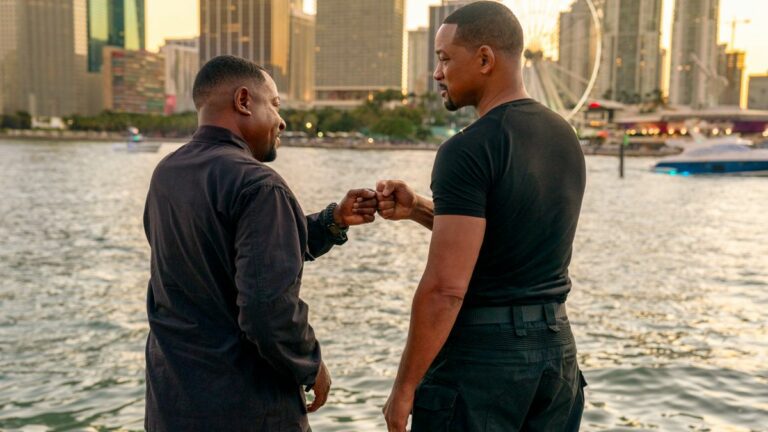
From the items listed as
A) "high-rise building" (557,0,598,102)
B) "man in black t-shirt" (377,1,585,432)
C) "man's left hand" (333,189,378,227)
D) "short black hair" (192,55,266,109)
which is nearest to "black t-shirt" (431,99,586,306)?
"man in black t-shirt" (377,1,585,432)

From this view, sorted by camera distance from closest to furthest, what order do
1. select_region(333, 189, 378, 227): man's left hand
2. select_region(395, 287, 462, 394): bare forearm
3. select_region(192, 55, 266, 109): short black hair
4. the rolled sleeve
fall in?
the rolled sleeve < select_region(395, 287, 462, 394): bare forearm < select_region(192, 55, 266, 109): short black hair < select_region(333, 189, 378, 227): man's left hand

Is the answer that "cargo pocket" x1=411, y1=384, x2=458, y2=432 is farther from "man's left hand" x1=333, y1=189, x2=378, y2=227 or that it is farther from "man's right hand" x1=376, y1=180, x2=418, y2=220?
"man's left hand" x1=333, y1=189, x2=378, y2=227

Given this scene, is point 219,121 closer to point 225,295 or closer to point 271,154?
point 271,154

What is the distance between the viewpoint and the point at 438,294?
3.06 meters

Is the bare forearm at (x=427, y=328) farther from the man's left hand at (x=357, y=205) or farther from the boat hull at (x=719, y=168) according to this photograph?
the boat hull at (x=719, y=168)

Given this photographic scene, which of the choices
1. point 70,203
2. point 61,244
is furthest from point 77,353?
point 70,203

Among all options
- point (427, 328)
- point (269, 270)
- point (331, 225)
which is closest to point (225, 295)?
point (269, 270)

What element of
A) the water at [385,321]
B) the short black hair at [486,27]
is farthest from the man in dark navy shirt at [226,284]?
the water at [385,321]

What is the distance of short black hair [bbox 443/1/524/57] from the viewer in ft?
10.5

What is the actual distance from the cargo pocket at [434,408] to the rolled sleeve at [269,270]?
54 cm

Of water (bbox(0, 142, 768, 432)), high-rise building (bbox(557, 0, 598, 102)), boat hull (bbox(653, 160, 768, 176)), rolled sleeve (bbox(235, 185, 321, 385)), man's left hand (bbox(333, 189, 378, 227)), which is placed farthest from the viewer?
high-rise building (bbox(557, 0, 598, 102))

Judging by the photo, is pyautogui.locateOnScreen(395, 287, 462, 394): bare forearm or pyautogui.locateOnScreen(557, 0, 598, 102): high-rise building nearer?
pyautogui.locateOnScreen(395, 287, 462, 394): bare forearm

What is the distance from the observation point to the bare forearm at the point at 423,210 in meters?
3.88

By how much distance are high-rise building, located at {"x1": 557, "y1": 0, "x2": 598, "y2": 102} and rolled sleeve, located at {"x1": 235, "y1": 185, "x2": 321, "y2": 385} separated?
8675cm
